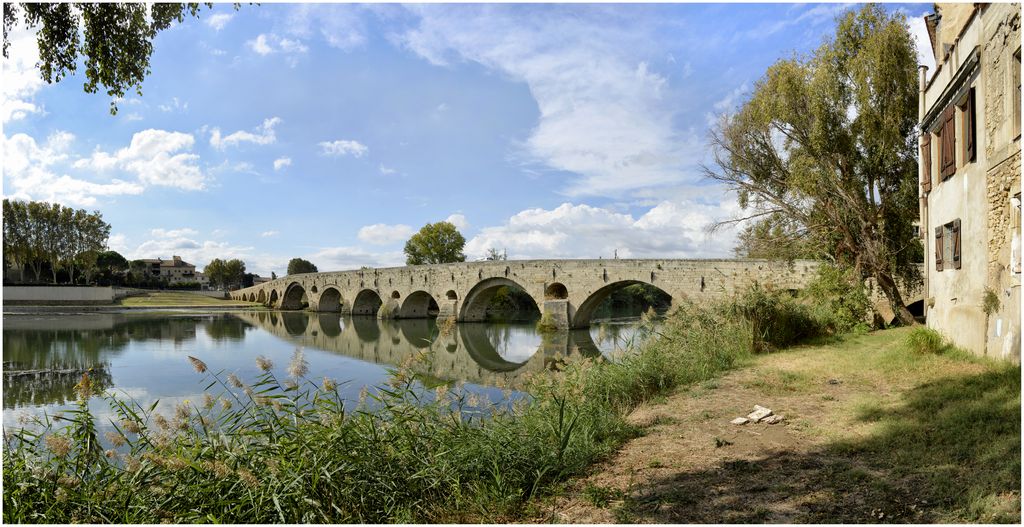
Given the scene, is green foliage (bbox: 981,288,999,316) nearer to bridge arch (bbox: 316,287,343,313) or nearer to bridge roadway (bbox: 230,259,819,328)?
bridge roadway (bbox: 230,259,819,328)

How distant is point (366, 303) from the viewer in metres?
40.3

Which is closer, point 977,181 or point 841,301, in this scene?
point 977,181

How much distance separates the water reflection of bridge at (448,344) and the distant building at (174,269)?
2612 inches

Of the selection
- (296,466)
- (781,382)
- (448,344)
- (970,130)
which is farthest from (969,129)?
(448,344)

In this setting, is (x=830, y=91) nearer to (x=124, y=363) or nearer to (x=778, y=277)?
(x=778, y=277)

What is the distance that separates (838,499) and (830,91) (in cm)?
1178

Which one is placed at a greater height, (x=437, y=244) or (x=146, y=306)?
(x=437, y=244)

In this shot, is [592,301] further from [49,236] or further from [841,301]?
[49,236]

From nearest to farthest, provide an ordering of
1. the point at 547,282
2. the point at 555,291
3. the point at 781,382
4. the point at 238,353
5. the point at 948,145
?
the point at 781,382
the point at 948,145
the point at 238,353
the point at 547,282
the point at 555,291

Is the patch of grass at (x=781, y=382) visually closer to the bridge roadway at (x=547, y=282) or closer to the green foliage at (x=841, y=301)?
the bridge roadway at (x=547, y=282)

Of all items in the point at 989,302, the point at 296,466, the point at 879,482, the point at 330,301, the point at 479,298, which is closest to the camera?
the point at 296,466

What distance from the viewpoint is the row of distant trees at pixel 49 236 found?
143 feet

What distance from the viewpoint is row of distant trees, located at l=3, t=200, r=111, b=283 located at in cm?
4366

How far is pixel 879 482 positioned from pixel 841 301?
10.0 metres
